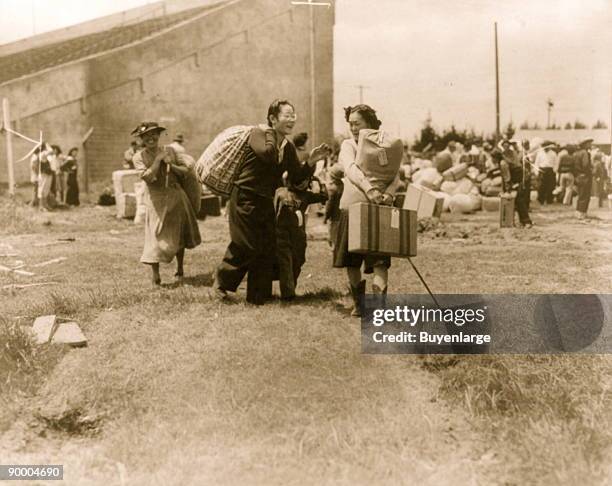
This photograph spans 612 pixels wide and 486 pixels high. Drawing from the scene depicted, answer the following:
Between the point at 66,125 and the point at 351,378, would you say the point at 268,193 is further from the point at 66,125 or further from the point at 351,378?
the point at 66,125

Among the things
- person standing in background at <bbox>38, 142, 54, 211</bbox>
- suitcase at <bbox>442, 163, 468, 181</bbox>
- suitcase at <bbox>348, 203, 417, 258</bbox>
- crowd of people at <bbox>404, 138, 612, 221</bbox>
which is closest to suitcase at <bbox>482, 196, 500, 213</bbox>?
crowd of people at <bbox>404, 138, 612, 221</bbox>

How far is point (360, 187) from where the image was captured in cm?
485

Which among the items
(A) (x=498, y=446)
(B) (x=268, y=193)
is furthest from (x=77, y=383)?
(A) (x=498, y=446)

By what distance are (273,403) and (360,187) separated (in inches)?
66.9

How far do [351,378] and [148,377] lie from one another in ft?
3.90

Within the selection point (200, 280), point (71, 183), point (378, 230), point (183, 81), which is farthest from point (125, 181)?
point (378, 230)

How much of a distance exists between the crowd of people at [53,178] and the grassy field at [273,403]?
909 cm

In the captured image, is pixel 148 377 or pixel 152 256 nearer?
pixel 148 377

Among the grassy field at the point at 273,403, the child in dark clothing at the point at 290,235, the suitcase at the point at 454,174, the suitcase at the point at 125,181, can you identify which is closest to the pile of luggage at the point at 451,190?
the suitcase at the point at 454,174

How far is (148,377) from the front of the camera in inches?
165

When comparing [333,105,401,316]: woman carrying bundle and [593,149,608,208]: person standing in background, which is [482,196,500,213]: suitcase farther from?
[333,105,401,316]: woman carrying bundle

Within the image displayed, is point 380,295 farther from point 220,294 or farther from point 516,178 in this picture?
point 516,178

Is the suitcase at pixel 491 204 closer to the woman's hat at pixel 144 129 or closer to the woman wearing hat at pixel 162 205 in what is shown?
the woman wearing hat at pixel 162 205

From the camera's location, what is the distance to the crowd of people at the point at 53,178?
14.4 metres
